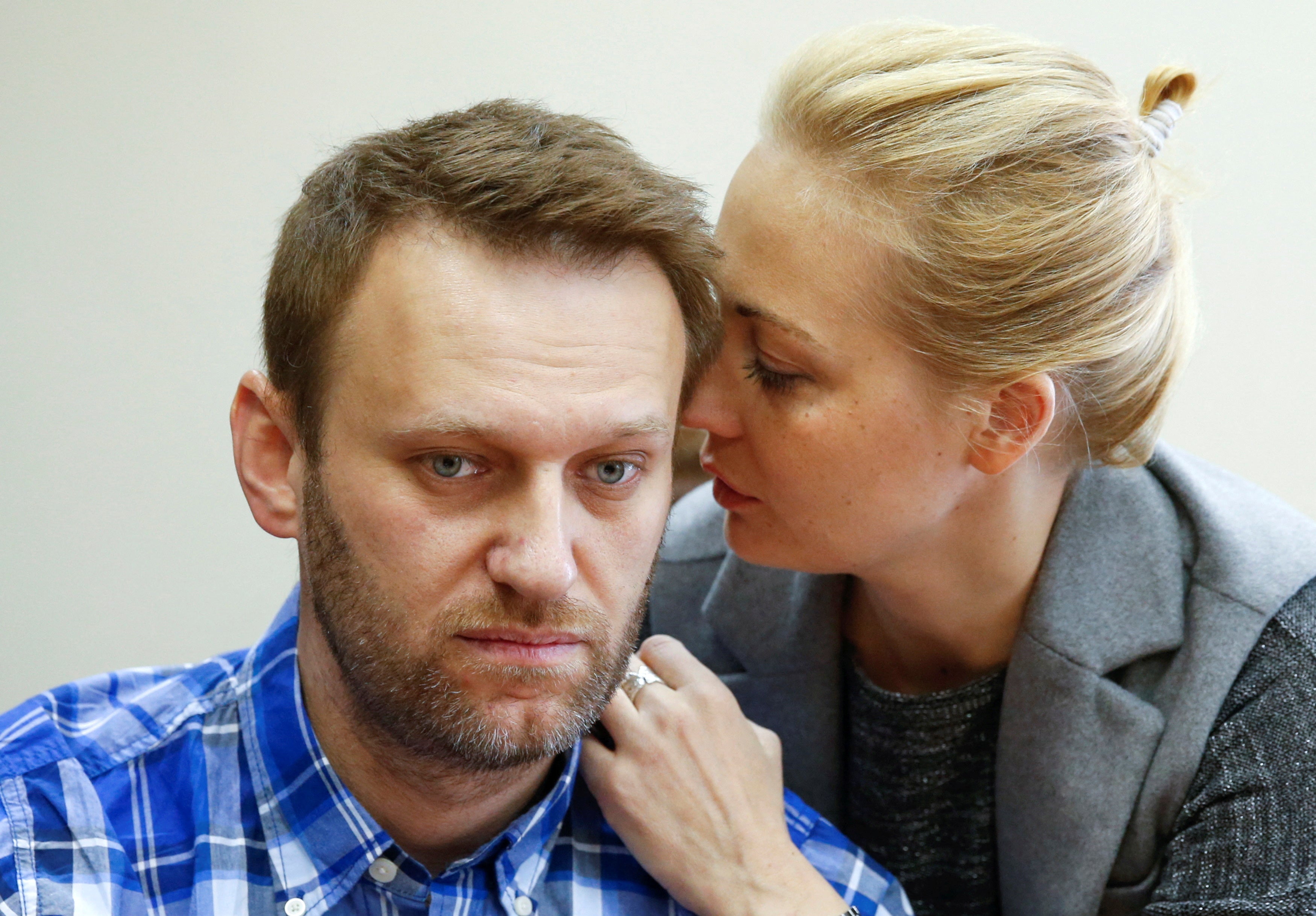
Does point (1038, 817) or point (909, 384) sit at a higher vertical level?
point (909, 384)

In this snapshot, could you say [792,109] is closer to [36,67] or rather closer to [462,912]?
[462,912]

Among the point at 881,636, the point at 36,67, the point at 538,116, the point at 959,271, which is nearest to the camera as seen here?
the point at 538,116

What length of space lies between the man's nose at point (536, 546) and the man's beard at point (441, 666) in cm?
3

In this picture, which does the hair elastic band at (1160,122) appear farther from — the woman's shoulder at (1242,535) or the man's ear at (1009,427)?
the woman's shoulder at (1242,535)

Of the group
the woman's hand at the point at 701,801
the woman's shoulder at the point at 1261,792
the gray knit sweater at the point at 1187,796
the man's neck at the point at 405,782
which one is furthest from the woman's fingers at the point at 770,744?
the woman's shoulder at the point at 1261,792

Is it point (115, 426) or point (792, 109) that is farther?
point (115, 426)

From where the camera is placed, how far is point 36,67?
2.21 m

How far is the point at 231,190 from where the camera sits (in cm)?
230

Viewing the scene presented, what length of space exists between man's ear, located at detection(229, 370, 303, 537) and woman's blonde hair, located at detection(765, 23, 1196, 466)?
690mm

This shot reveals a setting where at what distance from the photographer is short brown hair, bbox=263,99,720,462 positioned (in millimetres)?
1233

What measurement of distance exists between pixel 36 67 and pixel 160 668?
1259mm

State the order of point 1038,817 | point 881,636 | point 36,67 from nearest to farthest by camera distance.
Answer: point 1038,817
point 881,636
point 36,67

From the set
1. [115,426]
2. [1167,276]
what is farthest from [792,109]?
[115,426]

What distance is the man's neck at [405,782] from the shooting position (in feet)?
4.43
